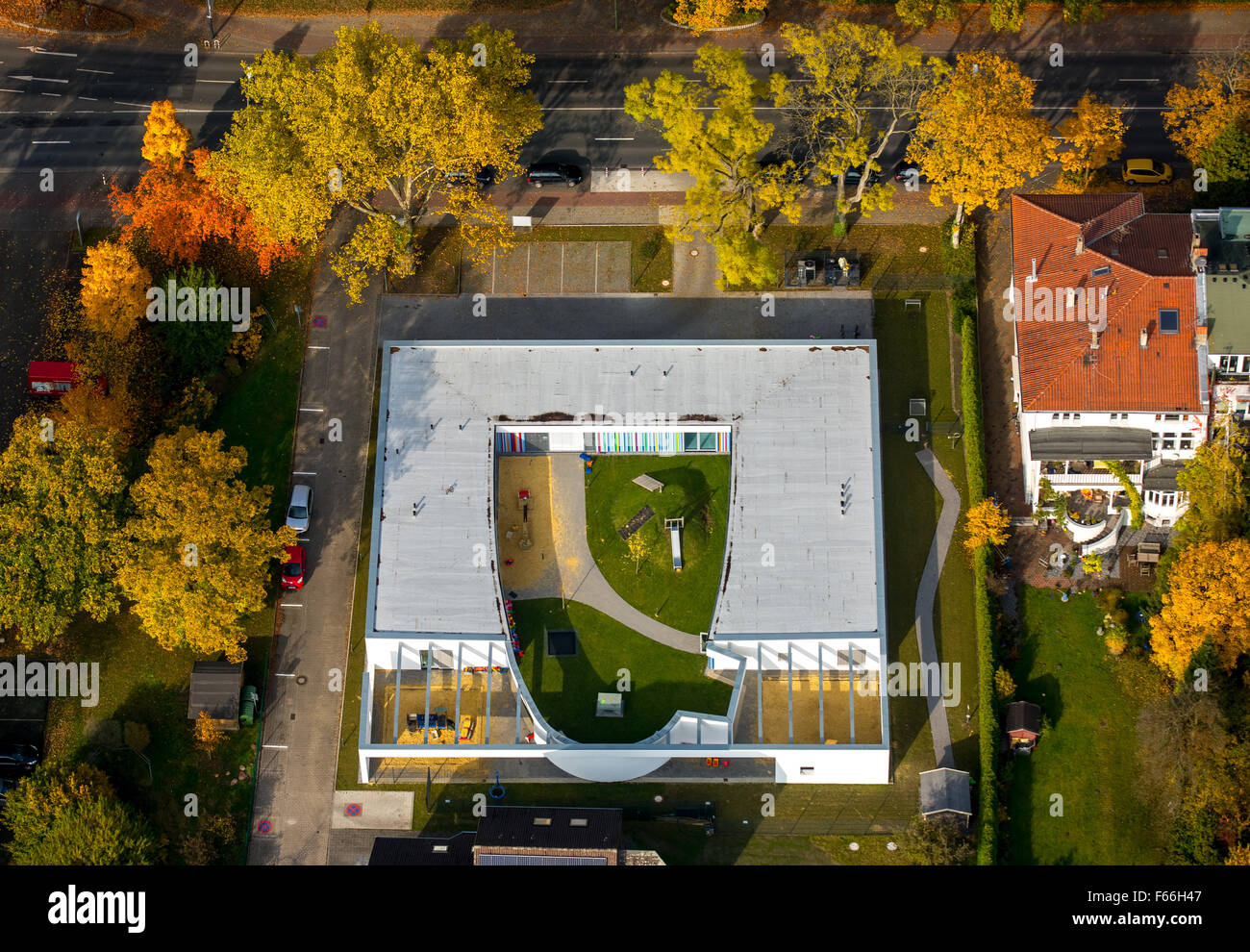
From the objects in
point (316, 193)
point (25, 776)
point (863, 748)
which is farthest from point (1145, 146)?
point (25, 776)

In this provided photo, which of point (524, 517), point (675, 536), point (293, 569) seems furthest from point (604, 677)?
point (293, 569)

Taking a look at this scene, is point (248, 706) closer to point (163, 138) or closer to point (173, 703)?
point (173, 703)

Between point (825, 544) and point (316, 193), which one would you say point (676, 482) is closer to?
point (825, 544)

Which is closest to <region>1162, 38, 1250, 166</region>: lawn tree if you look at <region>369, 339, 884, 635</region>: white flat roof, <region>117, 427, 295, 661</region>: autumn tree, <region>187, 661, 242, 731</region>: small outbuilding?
<region>369, 339, 884, 635</region>: white flat roof

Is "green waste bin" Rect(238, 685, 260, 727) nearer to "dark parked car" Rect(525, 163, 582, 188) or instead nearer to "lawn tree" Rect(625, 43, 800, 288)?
"dark parked car" Rect(525, 163, 582, 188)

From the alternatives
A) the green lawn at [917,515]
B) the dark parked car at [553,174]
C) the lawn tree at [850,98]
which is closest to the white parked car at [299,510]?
the dark parked car at [553,174]

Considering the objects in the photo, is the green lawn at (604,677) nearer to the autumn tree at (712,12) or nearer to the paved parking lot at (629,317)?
the paved parking lot at (629,317)
